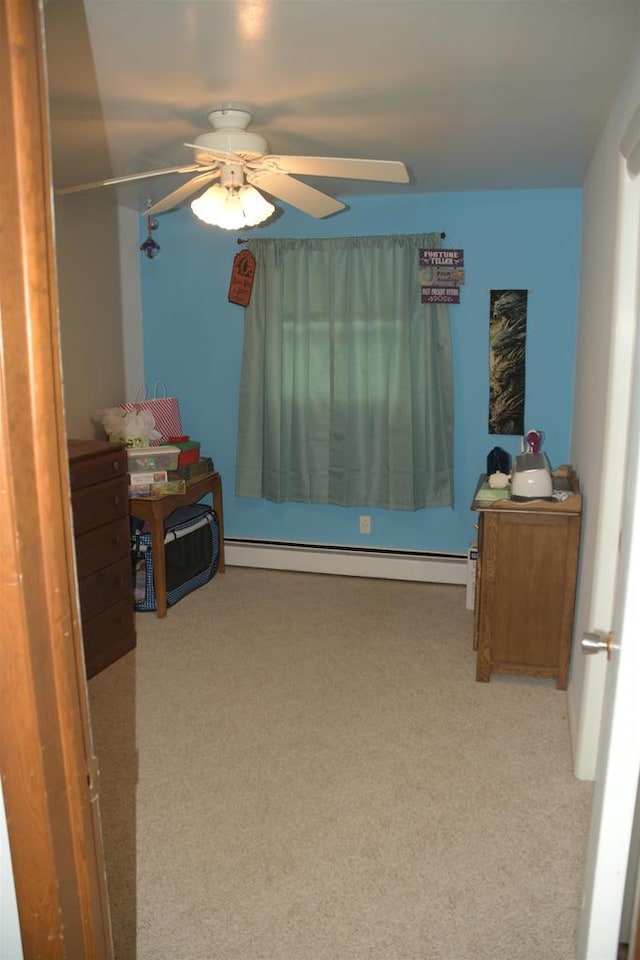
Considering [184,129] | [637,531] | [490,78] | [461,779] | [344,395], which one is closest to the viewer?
[637,531]

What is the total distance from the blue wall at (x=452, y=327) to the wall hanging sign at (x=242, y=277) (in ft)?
0.31

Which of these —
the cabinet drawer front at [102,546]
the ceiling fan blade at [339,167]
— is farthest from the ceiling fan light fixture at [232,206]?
the cabinet drawer front at [102,546]

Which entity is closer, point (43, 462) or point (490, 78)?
point (43, 462)

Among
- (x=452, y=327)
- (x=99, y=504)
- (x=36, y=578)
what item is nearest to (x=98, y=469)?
(x=99, y=504)

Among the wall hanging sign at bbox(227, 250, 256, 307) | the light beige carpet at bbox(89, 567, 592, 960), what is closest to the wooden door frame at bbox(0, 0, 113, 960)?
the light beige carpet at bbox(89, 567, 592, 960)

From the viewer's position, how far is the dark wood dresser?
3.15m

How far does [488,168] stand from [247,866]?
3147mm

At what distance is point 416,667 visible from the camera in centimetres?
330

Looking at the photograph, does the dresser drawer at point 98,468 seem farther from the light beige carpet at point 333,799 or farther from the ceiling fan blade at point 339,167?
the ceiling fan blade at point 339,167

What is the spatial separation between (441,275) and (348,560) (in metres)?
1.82

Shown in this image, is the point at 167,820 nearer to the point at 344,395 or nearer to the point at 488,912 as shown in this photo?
the point at 488,912

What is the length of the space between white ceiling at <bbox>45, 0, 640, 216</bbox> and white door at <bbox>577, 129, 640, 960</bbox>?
4.29ft

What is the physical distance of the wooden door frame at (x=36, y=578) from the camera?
77 centimetres

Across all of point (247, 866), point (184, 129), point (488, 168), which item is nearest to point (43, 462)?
point (247, 866)
